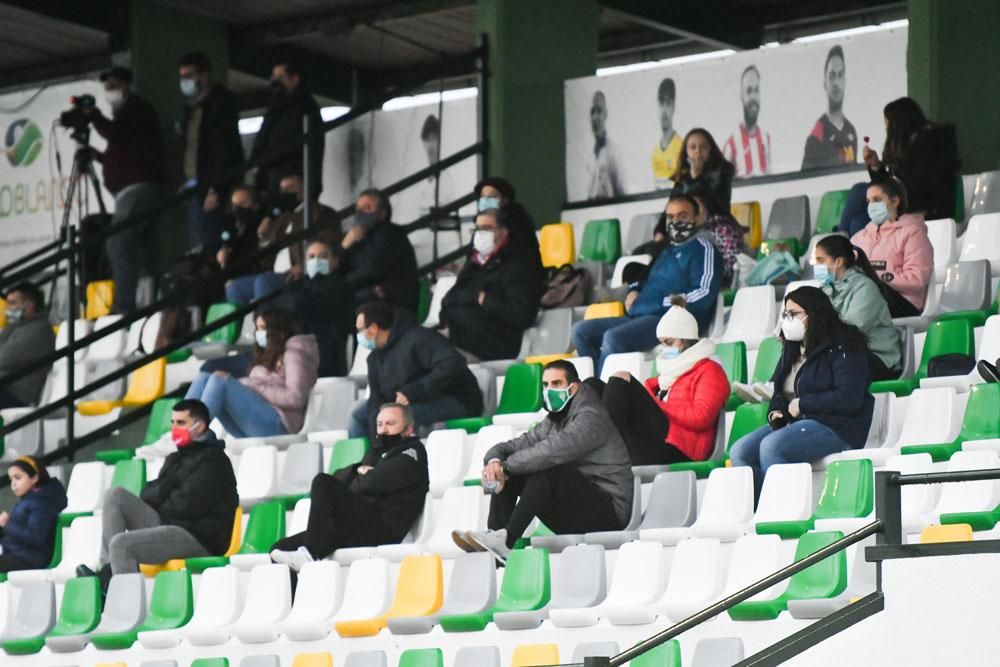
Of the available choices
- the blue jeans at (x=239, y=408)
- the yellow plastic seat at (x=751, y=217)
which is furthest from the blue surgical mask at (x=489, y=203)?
the blue jeans at (x=239, y=408)

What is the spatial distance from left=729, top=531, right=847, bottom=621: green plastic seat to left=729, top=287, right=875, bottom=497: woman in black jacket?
0.96m

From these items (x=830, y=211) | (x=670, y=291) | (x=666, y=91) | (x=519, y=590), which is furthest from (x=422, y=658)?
(x=666, y=91)

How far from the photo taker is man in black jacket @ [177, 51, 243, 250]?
13.7 metres

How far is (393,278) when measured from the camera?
38.4 ft

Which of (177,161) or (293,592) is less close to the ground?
(177,161)

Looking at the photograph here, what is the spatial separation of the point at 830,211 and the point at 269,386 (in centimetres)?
306

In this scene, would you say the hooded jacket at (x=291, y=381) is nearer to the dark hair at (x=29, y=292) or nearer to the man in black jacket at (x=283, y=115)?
the dark hair at (x=29, y=292)

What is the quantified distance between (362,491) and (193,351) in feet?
10.9

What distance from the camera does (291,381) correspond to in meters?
11.2

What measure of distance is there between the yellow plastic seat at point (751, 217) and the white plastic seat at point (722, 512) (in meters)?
3.49

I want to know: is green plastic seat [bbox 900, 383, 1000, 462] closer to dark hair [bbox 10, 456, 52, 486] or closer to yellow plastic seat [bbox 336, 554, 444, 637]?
yellow plastic seat [bbox 336, 554, 444, 637]

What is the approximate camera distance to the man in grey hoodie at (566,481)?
885 cm

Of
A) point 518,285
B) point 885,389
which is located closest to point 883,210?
point 885,389

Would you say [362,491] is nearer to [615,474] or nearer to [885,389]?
[615,474]
